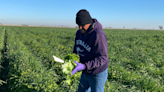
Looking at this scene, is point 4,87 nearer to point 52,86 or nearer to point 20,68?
point 20,68

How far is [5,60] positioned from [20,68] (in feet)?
8.55

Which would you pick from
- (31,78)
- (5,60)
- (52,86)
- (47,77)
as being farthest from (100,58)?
(5,60)

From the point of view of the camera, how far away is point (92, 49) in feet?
5.75

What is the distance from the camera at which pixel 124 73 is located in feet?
14.0

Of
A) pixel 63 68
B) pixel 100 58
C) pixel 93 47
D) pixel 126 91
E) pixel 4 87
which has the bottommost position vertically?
pixel 4 87

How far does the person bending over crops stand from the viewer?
1.66 metres

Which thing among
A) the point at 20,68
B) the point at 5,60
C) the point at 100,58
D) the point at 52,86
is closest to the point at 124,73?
the point at 52,86

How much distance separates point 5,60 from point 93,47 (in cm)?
575

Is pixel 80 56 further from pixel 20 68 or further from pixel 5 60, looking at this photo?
pixel 5 60

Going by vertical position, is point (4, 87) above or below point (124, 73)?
below

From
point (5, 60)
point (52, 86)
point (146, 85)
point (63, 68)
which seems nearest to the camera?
point (63, 68)

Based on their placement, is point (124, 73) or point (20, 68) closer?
point (20, 68)

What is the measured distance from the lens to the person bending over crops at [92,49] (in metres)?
1.66

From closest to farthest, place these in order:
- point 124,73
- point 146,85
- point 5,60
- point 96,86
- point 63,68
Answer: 1. point 63,68
2. point 96,86
3. point 146,85
4. point 124,73
5. point 5,60
